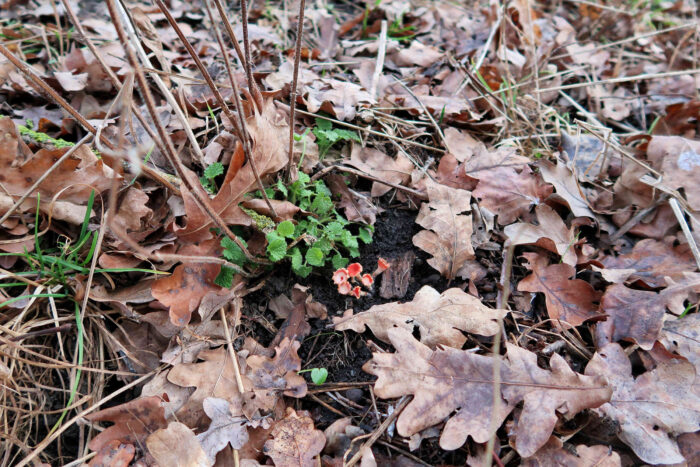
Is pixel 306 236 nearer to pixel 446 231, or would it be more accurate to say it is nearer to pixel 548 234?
pixel 446 231

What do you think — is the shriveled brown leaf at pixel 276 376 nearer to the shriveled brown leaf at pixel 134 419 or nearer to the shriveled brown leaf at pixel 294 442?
the shriveled brown leaf at pixel 294 442

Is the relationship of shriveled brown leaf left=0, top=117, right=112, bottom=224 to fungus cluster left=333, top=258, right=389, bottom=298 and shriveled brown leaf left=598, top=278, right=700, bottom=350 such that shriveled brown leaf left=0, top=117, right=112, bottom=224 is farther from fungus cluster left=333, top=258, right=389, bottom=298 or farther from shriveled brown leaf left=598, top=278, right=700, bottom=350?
shriveled brown leaf left=598, top=278, right=700, bottom=350

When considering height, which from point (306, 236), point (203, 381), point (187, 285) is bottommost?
point (203, 381)

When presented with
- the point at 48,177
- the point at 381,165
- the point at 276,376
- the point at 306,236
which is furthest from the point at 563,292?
the point at 48,177

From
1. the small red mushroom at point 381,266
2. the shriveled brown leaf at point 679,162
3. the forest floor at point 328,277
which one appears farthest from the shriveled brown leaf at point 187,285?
the shriveled brown leaf at point 679,162

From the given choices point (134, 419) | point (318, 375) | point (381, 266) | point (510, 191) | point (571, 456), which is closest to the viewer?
point (571, 456)

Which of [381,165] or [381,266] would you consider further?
[381,165]
